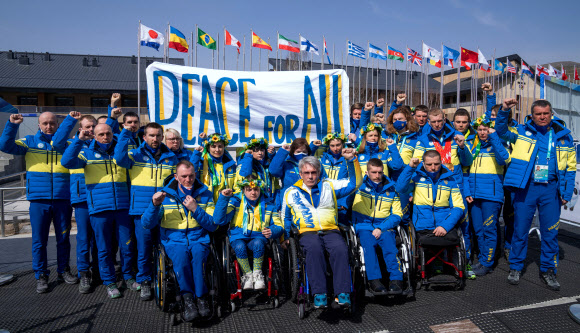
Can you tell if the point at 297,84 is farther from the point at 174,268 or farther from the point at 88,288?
the point at 88,288

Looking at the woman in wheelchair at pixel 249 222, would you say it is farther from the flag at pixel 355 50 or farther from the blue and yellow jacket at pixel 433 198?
the flag at pixel 355 50

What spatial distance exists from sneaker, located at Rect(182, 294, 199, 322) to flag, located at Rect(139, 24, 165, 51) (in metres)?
5.73

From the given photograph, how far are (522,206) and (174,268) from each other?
3577 mm

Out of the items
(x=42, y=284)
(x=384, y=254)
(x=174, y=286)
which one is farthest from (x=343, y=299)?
(x=42, y=284)

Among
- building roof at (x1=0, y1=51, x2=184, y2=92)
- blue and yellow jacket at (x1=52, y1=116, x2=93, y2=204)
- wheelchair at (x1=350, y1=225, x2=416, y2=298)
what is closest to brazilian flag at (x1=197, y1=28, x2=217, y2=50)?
blue and yellow jacket at (x1=52, y1=116, x2=93, y2=204)

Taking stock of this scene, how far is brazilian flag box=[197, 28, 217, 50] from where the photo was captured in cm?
874

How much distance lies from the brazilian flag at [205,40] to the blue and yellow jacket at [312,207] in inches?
238

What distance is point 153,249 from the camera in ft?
12.8

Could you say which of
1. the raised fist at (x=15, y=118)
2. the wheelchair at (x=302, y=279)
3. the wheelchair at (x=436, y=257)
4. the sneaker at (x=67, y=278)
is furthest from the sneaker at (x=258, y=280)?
the raised fist at (x=15, y=118)

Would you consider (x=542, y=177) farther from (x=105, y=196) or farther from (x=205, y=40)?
(x=205, y=40)

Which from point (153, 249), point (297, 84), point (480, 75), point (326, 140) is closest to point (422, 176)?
point (326, 140)

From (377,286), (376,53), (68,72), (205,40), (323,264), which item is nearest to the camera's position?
(323,264)

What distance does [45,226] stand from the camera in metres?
4.13

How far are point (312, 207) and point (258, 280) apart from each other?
82 cm
